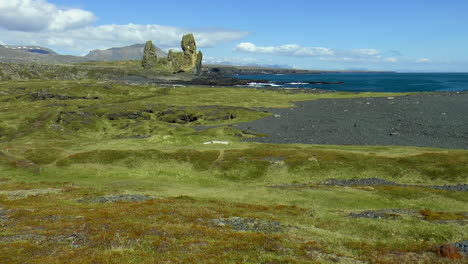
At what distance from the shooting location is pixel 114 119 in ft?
444

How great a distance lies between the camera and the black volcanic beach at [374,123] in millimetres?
101000

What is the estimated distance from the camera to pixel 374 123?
12550 centimetres

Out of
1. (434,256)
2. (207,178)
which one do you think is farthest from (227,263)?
(207,178)

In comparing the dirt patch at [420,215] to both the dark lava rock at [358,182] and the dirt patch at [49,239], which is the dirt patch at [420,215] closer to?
the dark lava rock at [358,182]

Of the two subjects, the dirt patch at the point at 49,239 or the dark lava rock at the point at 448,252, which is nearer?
the dark lava rock at the point at 448,252

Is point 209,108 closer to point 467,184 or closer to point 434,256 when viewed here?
point 467,184

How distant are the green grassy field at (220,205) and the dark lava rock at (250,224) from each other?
11 cm

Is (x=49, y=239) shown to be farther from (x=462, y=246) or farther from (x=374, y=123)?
(x=374, y=123)

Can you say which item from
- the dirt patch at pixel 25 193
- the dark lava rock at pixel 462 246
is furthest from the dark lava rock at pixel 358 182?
the dirt patch at pixel 25 193

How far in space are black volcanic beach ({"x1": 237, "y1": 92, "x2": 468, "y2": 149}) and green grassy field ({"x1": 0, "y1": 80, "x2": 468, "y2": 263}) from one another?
105 feet

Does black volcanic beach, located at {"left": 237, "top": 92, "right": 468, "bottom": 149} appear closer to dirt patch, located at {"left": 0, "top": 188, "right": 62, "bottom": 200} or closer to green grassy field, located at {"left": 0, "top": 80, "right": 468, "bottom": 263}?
green grassy field, located at {"left": 0, "top": 80, "right": 468, "bottom": 263}

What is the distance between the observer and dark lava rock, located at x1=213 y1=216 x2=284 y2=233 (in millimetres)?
30247

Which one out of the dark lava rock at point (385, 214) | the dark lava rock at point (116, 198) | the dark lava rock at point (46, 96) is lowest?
the dark lava rock at point (116, 198)

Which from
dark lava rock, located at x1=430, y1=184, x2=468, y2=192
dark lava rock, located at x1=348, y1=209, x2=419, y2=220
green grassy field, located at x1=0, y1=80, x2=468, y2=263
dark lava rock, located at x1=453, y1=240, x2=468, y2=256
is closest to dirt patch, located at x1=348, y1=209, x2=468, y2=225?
dark lava rock, located at x1=348, y1=209, x2=419, y2=220
